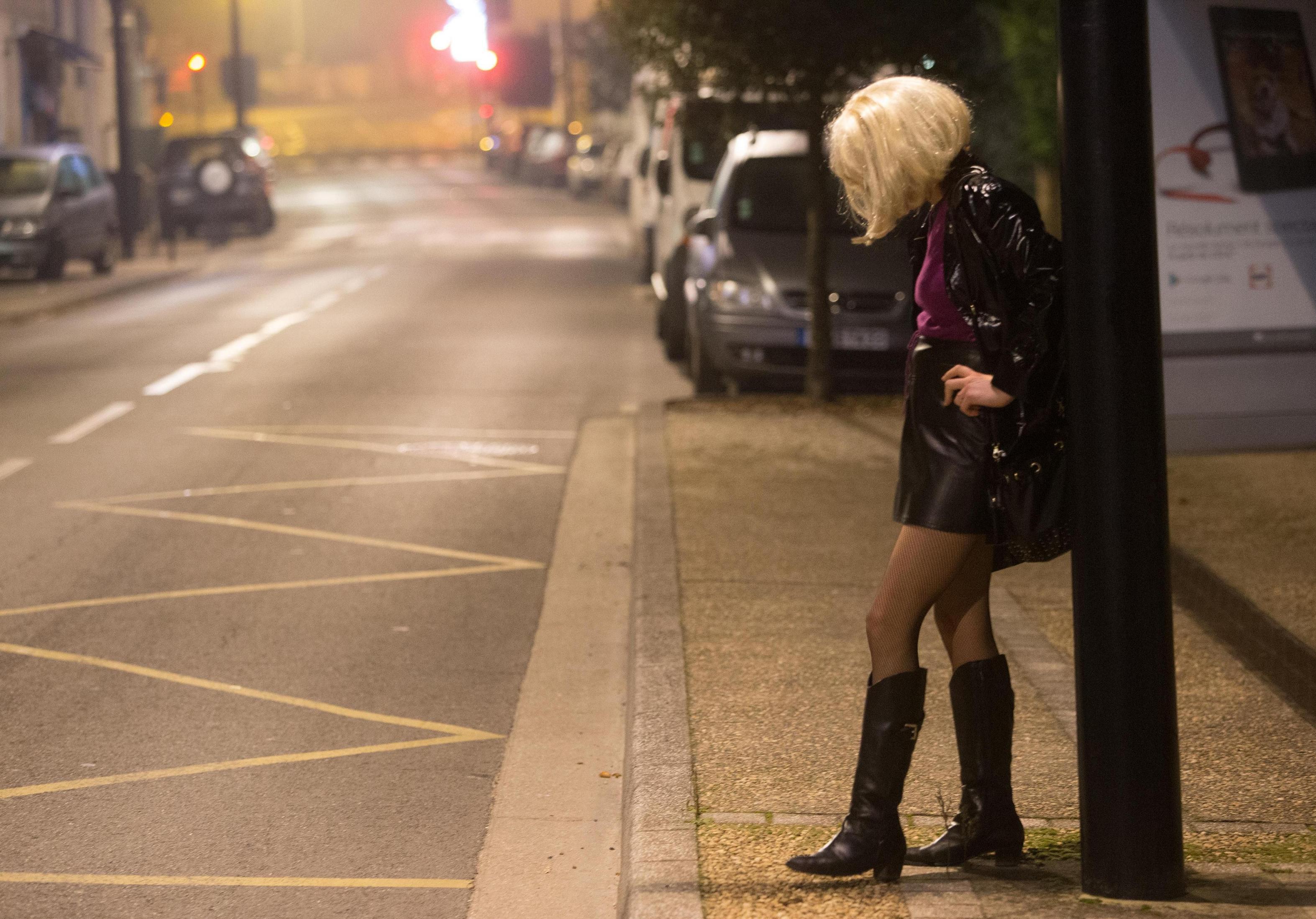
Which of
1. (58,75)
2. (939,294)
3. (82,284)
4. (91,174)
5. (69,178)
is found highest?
(58,75)

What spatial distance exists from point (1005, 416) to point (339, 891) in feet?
6.22

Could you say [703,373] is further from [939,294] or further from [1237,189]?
[939,294]

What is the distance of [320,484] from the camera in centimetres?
1059

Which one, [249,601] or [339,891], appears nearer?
[339,891]

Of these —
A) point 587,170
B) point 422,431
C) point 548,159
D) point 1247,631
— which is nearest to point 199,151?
point 587,170

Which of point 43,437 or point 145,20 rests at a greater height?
point 145,20

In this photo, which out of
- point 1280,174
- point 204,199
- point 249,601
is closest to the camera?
point 249,601

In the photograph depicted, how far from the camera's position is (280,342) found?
18.8 meters

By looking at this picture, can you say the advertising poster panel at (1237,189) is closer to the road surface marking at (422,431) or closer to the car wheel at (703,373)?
the road surface marking at (422,431)

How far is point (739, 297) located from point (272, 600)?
6.83 m

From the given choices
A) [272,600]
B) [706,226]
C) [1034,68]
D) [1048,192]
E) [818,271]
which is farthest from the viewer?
[1048,192]

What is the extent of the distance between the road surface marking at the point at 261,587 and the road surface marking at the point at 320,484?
2.23m

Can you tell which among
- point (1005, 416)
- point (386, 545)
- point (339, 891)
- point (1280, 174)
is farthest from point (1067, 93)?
point (1280, 174)

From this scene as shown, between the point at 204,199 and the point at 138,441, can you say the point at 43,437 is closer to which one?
the point at 138,441
